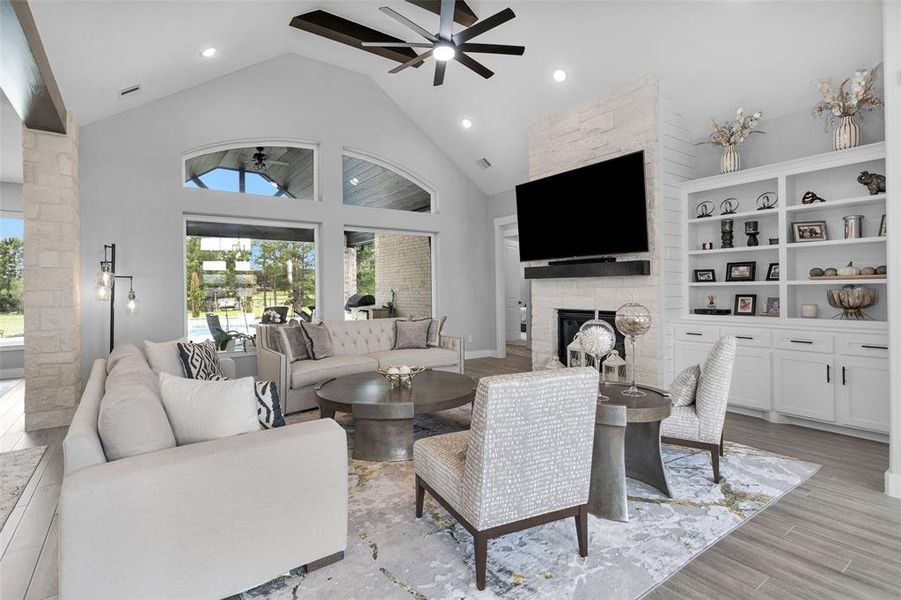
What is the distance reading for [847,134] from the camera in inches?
154

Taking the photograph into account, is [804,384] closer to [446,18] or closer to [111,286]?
[446,18]

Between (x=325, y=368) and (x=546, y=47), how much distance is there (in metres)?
4.14

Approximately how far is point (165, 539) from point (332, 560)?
2.33ft

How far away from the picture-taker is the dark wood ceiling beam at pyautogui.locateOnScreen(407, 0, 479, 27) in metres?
4.60

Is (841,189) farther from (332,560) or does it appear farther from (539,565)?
(332,560)

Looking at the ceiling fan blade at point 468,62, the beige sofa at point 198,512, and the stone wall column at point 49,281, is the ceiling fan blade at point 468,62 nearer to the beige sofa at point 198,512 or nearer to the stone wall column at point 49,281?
the beige sofa at point 198,512

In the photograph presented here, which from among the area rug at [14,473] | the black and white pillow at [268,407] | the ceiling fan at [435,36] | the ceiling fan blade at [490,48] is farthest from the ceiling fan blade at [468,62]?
the area rug at [14,473]

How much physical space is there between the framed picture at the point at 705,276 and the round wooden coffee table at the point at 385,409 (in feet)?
9.96

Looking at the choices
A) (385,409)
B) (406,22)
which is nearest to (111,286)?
(385,409)

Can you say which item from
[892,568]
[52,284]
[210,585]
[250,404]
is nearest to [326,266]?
[52,284]

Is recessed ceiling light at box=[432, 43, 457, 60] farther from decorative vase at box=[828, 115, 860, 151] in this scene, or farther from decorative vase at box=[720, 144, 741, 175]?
decorative vase at box=[828, 115, 860, 151]

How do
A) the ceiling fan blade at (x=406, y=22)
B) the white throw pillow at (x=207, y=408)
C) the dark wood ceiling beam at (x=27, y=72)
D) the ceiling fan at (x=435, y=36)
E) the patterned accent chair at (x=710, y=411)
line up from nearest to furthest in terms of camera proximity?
the white throw pillow at (x=207, y=408)
the dark wood ceiling beam at (x=27, y=72)
the patterned accent chair at (x=710, y=411)
the ceiling fan blade at (x=406, y=22)
the ceiling fan at (x=435, y=36)

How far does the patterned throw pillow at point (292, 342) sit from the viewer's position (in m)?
4.74

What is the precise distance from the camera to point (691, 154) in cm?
521
